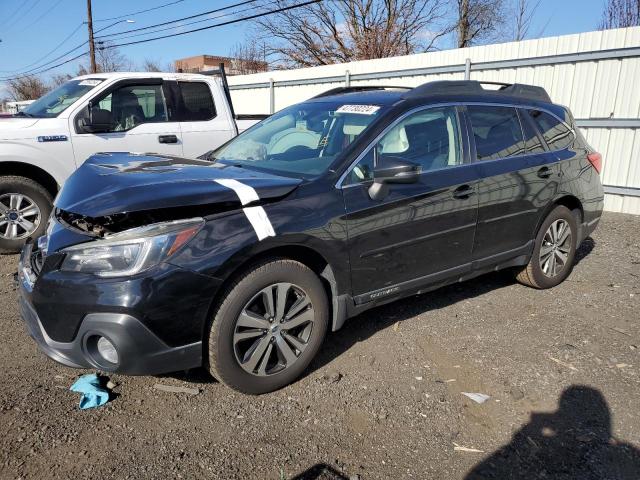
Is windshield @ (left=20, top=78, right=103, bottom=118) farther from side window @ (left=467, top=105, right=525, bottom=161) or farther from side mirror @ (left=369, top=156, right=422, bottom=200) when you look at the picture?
side window @ (left=467, top=105, right=525, bottom=161)

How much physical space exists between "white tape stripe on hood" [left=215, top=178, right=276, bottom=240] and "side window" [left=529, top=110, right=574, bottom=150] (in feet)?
9.55

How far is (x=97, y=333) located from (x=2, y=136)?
13.0 feet

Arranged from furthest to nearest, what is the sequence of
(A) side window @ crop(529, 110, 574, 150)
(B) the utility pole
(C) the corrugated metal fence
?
(B) the utility pole → (C) the corrugated metal fence → (A) side window @ crop(529, 110, 574, 150)

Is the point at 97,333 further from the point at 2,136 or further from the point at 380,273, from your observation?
the point at 2,136

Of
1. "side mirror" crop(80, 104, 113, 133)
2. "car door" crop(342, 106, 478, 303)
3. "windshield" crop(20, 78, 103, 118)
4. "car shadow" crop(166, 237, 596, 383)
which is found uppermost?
"windshield" crop(20, 78, 103, 118)

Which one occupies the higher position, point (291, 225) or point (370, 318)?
point (291, 225)

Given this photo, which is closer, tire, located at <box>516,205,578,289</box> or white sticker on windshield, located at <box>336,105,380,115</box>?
white sticker on windshield, located at <box>336,105,380,115</box>

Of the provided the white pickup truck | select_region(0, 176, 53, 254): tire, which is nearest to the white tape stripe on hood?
select_region(0, 176, 53, 254): tire

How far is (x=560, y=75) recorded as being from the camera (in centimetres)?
831

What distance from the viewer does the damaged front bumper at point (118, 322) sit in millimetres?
2516

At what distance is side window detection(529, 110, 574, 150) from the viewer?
15.0 ft

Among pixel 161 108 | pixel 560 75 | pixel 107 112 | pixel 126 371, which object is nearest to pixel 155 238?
pixel 126 371

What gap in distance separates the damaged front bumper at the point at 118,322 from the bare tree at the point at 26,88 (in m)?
56.0

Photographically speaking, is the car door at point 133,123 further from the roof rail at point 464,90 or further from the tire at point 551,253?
the tire at point 551,253
